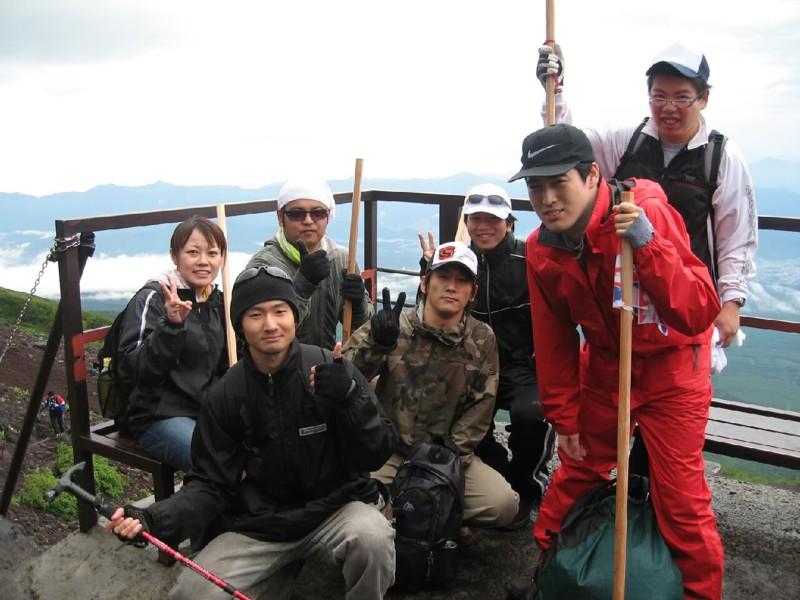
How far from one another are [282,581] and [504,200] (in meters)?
2.37

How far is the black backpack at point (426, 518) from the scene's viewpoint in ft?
11.1

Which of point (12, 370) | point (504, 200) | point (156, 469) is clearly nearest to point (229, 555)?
point (156, 469)

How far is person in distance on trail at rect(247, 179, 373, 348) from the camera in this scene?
399 centimetres

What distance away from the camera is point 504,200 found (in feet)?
13.6

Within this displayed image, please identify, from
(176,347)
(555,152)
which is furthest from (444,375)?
(555,152)

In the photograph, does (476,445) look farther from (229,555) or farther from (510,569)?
(229,555)

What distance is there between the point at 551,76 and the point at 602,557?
7.51 feet

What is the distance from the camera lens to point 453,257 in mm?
3662

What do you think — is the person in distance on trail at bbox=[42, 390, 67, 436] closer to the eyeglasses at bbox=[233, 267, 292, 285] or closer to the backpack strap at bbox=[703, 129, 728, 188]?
the eyeglasses at bbox=[233, 267, 292, 285]

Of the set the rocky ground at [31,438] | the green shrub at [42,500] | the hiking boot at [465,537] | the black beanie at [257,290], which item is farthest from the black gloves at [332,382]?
the green shrub at [42,500]

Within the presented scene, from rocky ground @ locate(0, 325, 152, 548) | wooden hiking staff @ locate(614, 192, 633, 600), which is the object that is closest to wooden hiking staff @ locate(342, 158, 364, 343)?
wooden hiking staff @ locate(614, 192, 633, 600)

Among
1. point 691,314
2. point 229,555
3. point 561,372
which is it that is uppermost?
point 691,314

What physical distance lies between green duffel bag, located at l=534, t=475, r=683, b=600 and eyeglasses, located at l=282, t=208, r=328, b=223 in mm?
2099

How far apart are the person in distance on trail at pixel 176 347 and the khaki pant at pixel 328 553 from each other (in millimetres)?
730
